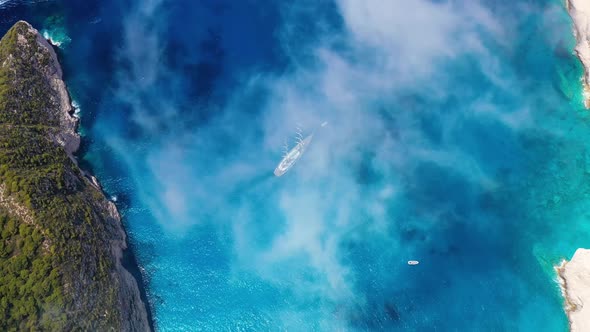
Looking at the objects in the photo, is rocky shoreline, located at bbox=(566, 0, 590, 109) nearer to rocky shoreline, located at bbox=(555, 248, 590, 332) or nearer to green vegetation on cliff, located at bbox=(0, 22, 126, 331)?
rocky shoreline, located at bbox=(555, 248, 590, 332)

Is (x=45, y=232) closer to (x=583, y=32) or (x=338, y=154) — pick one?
(x=338, y=154)

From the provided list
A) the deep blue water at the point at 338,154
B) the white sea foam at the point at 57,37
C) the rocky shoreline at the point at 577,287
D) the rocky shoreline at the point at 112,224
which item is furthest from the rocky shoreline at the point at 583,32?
the white sea foam at the point at 57,37

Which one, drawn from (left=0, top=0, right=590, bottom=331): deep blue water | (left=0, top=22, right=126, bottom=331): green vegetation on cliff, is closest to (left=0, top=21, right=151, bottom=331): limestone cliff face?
(left=0, top=22, right=126, bottom=331): green vegetation on cliff

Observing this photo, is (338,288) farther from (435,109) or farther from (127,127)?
(127,127)

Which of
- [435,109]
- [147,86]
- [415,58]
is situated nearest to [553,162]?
[435,109]

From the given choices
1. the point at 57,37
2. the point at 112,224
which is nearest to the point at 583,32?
the point at 112,224

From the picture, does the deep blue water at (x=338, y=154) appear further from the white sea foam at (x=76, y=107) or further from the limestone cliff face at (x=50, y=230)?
the limestone cliff face at (x=50, y=230)
